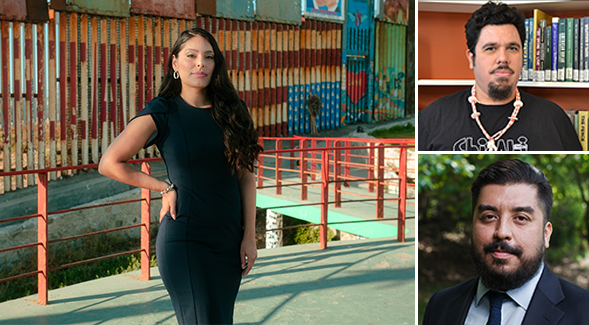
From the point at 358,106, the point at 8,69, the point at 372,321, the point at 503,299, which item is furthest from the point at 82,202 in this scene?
the point at 358,106

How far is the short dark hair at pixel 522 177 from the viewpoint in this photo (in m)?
1.84

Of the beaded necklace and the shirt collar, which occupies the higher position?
the beaded necklace

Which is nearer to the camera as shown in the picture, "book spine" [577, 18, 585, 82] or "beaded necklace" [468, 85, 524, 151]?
"beaded necklace" [468, 85, 524, 151]

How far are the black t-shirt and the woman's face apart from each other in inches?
49.7

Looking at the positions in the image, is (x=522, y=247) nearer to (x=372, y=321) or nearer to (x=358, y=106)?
(x=372, y=321)

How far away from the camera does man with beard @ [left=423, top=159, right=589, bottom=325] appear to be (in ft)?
5.78

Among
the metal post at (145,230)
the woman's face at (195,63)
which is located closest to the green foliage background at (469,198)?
the woman's face at (195,63)

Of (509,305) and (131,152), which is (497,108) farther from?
(131,152)

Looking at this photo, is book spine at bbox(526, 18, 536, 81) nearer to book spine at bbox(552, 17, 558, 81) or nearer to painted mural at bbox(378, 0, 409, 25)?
book spine at bbox(552, 17, 558, 81)

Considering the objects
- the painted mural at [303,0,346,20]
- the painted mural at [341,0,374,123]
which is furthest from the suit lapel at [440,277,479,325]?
the painted mural at [341,0,374,123]

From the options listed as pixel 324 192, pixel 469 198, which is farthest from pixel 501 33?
pixel 324 192

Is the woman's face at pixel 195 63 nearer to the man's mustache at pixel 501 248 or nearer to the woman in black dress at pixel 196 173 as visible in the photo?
the woman in black dress at pixel 196 173

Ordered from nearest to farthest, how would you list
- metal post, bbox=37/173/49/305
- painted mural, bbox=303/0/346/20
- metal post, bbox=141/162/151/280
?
metal post, bbox=37/173/49/305
metal post, bbox=141/162/151/280
painted mural, bbox=303/0/346/20

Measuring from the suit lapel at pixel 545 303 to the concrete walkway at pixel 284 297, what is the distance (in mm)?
2055
